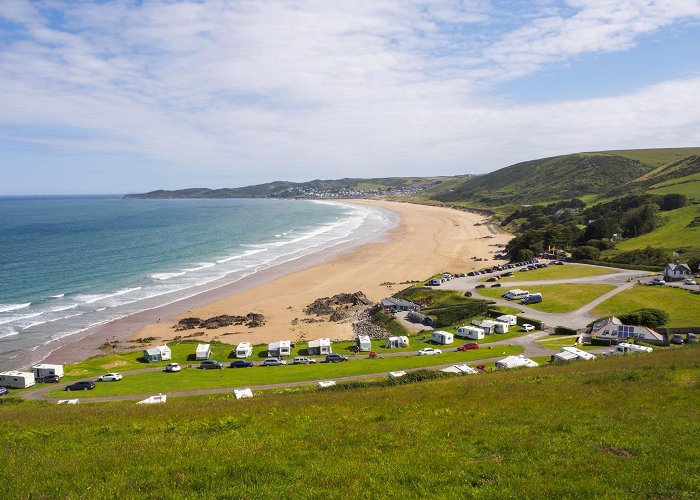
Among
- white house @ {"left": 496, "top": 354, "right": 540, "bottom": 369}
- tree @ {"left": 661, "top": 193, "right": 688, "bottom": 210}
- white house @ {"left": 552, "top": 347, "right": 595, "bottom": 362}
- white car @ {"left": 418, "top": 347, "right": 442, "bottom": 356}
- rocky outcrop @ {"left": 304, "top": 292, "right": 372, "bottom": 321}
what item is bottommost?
rocky outcrop @ {"left": 304, "top": 292, "right": 372, "bottom": 321}

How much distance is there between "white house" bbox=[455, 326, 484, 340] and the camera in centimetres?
4375

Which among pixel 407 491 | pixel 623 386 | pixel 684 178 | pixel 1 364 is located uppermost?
pixel 684 178

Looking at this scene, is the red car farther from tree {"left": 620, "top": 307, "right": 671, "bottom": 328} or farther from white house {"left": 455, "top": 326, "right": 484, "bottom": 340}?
tree {"left": 620, "top": 307, "right": 671, "bottom": 328}

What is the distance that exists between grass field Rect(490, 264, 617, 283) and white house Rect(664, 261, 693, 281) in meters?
7.21

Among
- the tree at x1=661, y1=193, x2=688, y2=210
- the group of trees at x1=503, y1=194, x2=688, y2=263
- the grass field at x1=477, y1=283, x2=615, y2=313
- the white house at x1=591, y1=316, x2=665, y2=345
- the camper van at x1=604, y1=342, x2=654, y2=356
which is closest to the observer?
the camper van at x1=604, y1=342, x2=654, y2=356

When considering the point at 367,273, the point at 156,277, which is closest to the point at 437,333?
the point at 367,273

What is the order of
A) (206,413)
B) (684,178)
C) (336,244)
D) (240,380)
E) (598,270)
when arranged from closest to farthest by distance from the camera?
(206,413) → (240,380) → (598,270) → (336,244) → (684,178)

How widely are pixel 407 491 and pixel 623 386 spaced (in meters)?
14.0

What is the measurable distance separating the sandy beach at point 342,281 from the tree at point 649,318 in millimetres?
28195

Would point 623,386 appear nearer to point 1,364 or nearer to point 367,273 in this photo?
point 1,364

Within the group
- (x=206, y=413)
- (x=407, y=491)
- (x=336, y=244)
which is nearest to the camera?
(x=407, y=491)

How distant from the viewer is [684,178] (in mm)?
135000

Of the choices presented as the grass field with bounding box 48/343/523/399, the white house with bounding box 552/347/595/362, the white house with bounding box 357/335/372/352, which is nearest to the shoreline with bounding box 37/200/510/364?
the white house with bounding box 357/335/372/352

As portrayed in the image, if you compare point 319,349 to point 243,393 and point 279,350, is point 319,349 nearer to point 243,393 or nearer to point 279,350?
point 279,350
